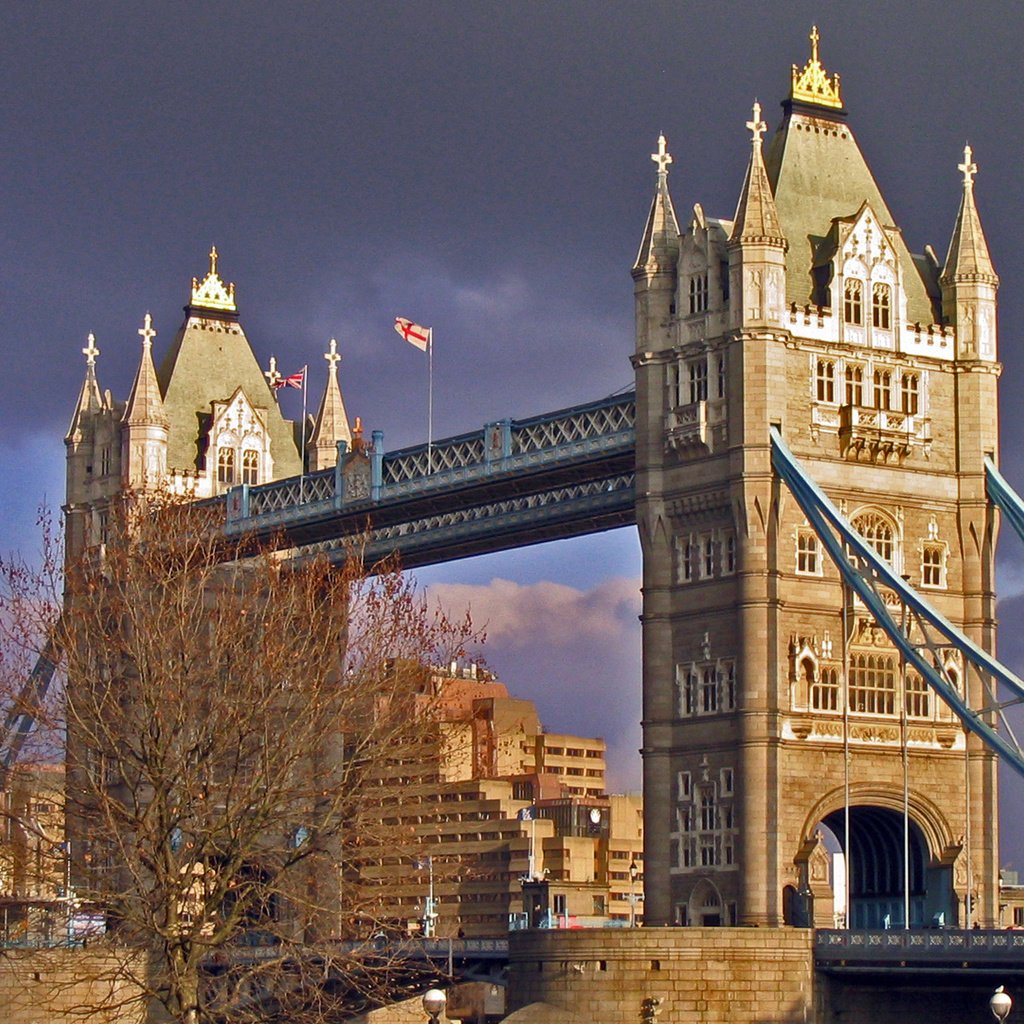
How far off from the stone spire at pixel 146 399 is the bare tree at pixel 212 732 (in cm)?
4173

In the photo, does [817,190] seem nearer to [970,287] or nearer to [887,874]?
[970,287]

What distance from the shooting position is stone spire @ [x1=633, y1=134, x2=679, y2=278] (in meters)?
90.2

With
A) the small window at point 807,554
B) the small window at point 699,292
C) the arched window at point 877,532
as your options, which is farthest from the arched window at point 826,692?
the small window at point 699,292

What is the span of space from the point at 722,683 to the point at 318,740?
22.2 metres

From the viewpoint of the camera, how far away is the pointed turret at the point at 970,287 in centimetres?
8981

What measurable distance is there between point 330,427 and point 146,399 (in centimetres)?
845

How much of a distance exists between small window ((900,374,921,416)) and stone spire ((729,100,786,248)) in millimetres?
5885

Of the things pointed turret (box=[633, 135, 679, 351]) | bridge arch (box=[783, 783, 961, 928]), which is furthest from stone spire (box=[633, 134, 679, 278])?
bridge arch (box=[783, 783, 961, 928])

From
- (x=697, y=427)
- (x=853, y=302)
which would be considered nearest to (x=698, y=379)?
(x=697, y=427)

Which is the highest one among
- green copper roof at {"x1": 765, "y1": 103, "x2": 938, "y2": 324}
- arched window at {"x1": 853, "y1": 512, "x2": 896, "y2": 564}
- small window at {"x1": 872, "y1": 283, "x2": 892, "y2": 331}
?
green copper roof at {"x1": 765, "y1": 103, "x2": 938, "y2": 324}

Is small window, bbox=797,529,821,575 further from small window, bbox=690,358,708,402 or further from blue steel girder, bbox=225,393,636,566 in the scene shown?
blue steel girder, bbox=225,393,636,566

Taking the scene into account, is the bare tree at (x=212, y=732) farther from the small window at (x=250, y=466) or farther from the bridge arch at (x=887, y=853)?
the small window at (x=250, y=466)

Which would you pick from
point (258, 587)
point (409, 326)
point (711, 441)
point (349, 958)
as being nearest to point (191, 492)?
point (409, 326)

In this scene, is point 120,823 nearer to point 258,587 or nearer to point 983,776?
point 258,587
